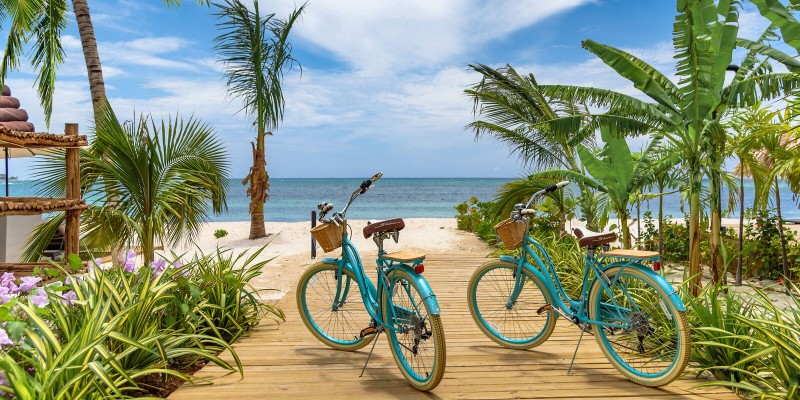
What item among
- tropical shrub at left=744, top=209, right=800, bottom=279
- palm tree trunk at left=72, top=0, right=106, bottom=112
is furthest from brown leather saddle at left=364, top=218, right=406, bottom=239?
tropical shrub at left=744, top=209, right=800, bottom=279

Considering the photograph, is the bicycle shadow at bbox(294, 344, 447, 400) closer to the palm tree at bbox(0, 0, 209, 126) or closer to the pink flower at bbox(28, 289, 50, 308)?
the pink flower at bbox(28, 289, 50, 308)

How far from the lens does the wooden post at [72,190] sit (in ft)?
19.2

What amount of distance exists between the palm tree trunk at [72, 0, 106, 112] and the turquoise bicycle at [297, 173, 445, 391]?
5897mm

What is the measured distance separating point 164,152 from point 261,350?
284 centimetres

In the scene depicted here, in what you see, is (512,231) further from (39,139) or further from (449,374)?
(39,139)

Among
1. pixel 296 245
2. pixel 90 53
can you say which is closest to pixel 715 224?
pixel 90 53

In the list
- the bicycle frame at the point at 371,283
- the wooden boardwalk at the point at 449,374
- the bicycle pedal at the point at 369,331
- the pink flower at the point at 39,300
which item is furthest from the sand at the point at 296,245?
the pink flower at the point at 39,300

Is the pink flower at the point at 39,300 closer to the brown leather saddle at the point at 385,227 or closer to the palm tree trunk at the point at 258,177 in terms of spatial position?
the brown leather saddle at the point at 385,227

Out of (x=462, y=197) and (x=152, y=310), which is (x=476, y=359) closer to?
(x=152, y=310)

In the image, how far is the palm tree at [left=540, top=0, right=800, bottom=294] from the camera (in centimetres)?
549

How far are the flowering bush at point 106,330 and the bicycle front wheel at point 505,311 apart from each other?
184cm

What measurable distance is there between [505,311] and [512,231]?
79 centimetres

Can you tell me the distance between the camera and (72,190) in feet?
19.2

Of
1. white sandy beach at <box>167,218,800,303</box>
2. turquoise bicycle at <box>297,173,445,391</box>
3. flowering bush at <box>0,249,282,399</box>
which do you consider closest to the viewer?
flowering bush at <box>0,249,282,399</box>
